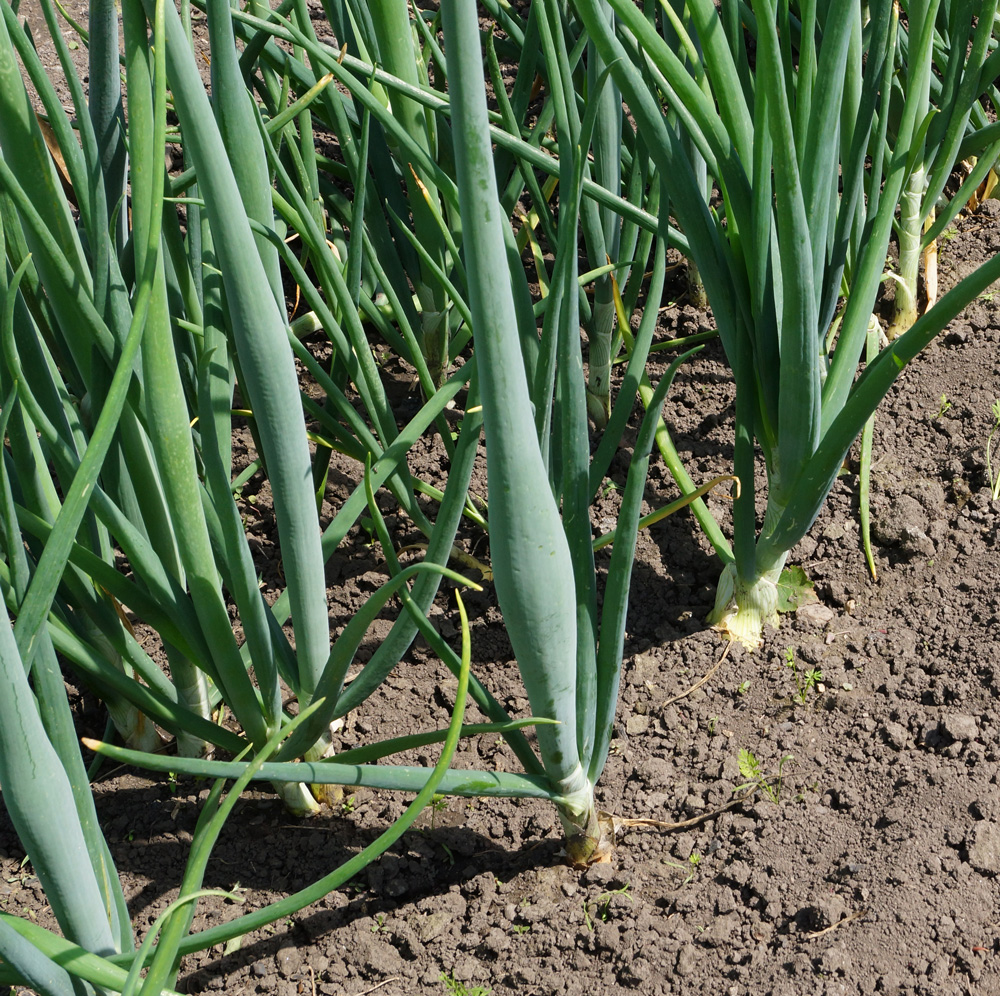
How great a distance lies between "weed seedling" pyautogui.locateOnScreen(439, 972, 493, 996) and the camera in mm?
1068

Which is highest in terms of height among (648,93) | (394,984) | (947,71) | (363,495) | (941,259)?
(648,93)

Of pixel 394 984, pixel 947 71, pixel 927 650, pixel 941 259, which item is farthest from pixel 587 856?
pixel 941 259

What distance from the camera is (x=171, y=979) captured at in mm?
878

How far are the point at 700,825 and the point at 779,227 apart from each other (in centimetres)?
71

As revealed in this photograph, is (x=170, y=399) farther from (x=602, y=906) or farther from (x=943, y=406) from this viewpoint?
(x=943, y=406)

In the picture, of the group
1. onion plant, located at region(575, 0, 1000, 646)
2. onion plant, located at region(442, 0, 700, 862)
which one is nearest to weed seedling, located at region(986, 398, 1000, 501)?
onion plant, located at region(575, 0, 1000, 646)

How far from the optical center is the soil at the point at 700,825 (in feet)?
3.51

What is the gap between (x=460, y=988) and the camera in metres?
1.07

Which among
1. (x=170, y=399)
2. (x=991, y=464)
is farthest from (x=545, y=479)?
(x=991, y=464)

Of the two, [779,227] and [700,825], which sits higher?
[779,227]

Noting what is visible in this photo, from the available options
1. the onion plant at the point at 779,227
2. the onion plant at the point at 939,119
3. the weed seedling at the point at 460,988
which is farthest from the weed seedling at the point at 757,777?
the onion plant at the point at 939,119

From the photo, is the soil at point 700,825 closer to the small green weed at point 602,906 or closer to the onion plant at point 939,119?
the small green weed at point 602,906

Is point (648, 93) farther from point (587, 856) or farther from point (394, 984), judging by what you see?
point (394, 984)

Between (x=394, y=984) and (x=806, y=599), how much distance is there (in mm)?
784
